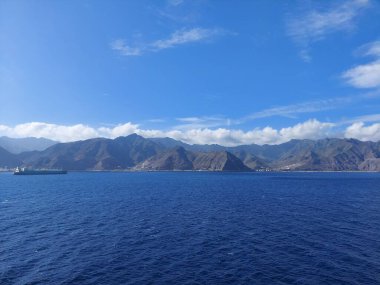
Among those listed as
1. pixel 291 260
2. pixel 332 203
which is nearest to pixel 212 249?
pixel 291 260

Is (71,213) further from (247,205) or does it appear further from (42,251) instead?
(247,205)

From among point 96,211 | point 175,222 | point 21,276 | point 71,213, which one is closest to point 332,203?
point 175,222

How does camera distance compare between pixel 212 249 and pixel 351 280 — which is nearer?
pixel 351 280

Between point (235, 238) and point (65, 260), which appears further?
point (235, 238)

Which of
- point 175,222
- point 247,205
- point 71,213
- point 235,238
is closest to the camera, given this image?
point 235,238

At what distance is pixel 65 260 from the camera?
71.6m

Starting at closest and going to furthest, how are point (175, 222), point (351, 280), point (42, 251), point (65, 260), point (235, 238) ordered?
point (351, 280) < point (65, 260) < point (42, 251) < point (235, 238) < point (175, 222)

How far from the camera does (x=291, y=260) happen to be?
7188cm

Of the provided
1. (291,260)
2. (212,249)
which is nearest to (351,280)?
(291,260)

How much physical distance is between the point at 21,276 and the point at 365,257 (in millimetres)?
76044

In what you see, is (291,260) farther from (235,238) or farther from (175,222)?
(175,222)

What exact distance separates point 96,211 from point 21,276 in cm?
7406

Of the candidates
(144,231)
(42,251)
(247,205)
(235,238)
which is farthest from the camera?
(247,205)

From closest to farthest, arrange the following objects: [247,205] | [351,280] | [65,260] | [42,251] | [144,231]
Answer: [351,280] → [65,260] → [42,251] → [144,231] → [247,205]
